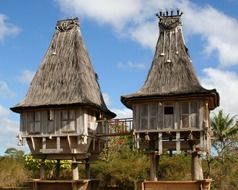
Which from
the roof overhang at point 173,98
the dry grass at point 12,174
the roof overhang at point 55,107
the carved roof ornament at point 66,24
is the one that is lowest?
the dry grass at point 12,174

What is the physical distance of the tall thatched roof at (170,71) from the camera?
26.5 metres

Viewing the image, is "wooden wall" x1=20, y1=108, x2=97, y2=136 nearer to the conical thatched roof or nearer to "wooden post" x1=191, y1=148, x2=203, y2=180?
the conical thatched roof

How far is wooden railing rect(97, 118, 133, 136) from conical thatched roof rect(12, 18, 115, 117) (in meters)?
1.19

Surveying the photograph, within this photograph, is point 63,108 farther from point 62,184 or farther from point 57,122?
point 62,184

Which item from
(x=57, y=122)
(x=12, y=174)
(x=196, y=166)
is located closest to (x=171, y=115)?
(x=196, y=166)

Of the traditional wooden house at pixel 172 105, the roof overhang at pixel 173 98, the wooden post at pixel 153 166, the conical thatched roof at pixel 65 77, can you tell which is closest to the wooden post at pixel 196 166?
the traditional wooden house at pixel 172 105

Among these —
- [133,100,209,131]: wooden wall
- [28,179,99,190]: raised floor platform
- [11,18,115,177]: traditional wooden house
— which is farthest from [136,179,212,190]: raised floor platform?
[11,18,115,177]: traditional wooden house

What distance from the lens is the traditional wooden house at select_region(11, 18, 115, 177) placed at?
2852cm

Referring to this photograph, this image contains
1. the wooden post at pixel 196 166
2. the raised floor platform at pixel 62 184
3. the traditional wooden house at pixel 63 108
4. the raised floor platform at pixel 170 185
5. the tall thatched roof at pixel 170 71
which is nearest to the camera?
the raised floor platform at pixel 170 185

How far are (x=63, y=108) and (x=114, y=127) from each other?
10.8 ft

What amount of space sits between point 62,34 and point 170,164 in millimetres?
13504

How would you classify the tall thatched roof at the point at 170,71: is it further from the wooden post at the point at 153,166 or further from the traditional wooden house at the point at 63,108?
the wooden post at the point at 153,166

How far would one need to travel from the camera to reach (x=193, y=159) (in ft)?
86.0

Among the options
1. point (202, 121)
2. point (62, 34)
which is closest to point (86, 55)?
point (62, 34)
